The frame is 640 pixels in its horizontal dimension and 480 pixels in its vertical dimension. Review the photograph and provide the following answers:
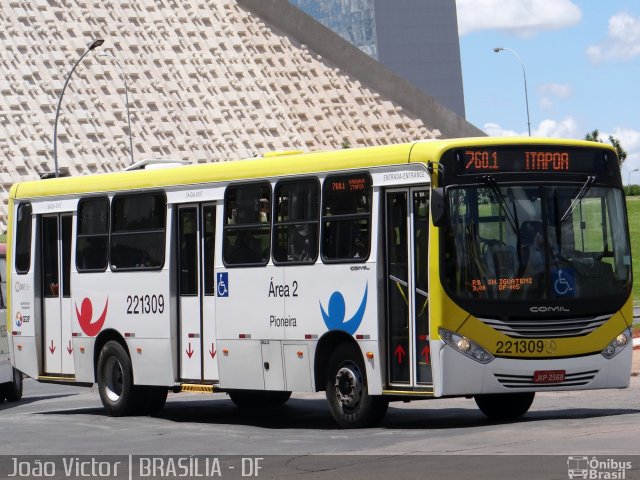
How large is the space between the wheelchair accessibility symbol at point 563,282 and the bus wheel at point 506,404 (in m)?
1.46

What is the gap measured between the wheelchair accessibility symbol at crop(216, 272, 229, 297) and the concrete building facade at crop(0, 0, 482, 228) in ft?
230

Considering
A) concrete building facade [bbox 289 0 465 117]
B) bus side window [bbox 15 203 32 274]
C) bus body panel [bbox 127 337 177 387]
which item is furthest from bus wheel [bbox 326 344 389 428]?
concrete building facade [bbox 289 0 465 117]

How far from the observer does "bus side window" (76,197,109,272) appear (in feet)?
64.8

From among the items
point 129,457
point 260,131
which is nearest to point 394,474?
point 129,457

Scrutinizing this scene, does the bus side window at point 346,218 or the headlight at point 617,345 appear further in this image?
the bus side window at point 346,218

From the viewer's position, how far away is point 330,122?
10288cm

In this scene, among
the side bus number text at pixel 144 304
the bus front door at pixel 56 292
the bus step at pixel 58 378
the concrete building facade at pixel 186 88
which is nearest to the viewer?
the side bus number text at pixel 144 304

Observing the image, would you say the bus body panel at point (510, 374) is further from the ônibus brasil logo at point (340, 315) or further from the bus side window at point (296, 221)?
the bus side window at point (296, 221)

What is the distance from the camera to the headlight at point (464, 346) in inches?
592

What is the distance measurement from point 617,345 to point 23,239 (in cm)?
851

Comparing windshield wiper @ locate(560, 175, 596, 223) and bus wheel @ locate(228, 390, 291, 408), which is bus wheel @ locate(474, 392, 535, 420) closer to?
windshield wiper @ locate(560, 175, 596, 223)

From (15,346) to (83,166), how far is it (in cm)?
7019

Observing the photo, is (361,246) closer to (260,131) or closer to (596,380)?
(596,380)

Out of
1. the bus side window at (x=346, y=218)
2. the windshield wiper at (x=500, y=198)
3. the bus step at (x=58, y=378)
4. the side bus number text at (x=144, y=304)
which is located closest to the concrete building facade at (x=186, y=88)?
the bus step at (x=58, y=378)
